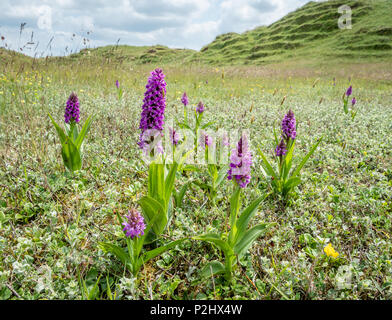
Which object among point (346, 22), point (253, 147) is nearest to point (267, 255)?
point (253, 147)

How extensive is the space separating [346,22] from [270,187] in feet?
182

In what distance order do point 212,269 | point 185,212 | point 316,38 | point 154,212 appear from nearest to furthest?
point 212,269 → point 154,212 → point 185,212 → point 316,38

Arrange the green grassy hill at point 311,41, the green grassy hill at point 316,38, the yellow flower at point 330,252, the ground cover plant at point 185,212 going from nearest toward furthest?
the ground cover plant at point 185,212
the yellow flower at point 330,252
the green grassy hill at point 311,41
the green grassy hill at point 316,38

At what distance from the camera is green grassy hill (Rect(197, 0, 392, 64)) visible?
116 feet

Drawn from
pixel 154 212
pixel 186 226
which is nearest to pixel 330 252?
pixel 186 226

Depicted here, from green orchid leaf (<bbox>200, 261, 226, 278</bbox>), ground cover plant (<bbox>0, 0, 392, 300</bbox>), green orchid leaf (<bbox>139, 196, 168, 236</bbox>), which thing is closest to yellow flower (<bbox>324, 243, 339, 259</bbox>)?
ground cover plant (<bbox>0, 0, 392, 300</bbox>)

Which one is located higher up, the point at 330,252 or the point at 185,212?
the point at 185,212

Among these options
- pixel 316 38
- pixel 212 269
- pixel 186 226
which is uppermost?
pixel 316 38

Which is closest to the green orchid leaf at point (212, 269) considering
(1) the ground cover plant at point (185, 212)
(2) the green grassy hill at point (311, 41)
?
(1) the ground cover plant at point (185, 212)

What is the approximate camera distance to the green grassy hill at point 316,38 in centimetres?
3538

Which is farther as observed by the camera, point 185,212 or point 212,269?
point 185,212

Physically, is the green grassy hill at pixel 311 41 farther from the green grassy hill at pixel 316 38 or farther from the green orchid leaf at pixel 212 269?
the green orchid leaf at pixel 212 269

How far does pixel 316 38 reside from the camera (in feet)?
147

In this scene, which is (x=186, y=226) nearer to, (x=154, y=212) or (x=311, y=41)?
(x=154, y=212)
